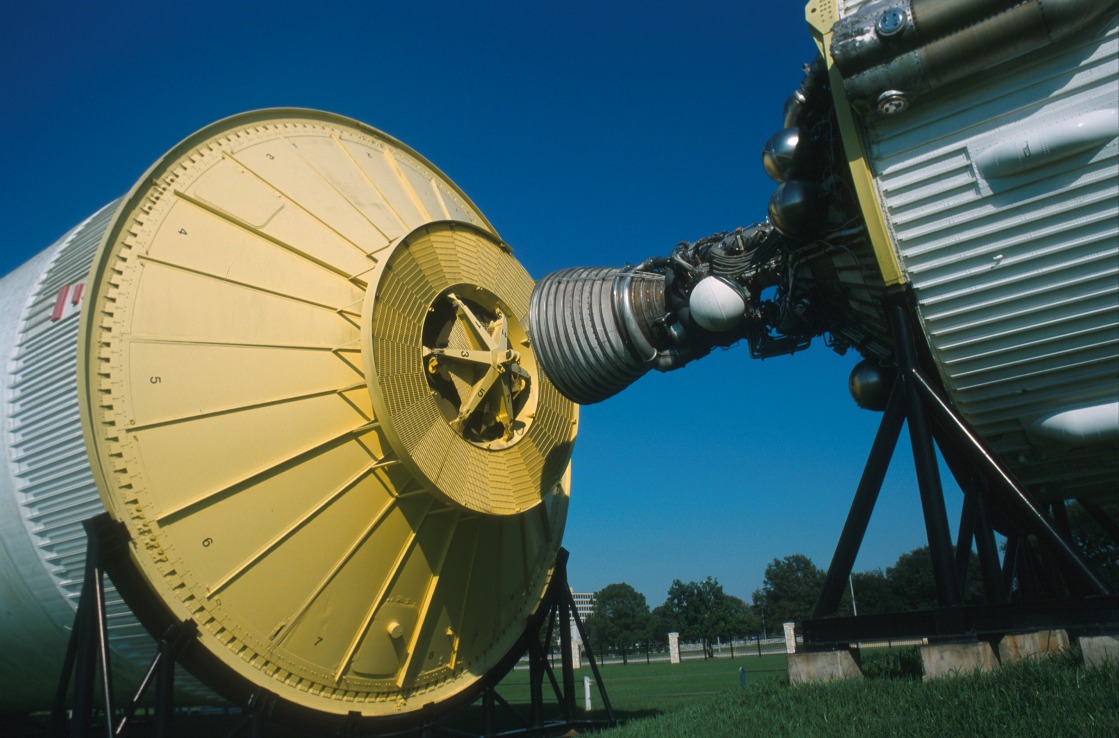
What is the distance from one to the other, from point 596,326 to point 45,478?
16.6ft

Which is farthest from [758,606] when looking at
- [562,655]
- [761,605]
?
[562,655]

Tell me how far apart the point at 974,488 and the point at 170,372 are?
249 inches

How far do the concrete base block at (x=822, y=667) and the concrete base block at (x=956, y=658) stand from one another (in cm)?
70

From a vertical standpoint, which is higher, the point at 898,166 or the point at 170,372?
the point at 898,166

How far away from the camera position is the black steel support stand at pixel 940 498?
5703mm

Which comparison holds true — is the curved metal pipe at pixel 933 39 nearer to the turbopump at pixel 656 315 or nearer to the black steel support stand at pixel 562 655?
the turbopump at pixel 656 315

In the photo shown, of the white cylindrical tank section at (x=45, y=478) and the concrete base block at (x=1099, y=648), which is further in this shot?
the white cylindrical tank section at (x=45, y=478)

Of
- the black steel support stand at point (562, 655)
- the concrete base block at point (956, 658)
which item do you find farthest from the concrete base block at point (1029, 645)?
the black steel support stand at point (562, 655)

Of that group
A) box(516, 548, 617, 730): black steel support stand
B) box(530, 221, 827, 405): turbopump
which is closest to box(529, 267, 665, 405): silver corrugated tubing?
box(530, 221, 827, 405): turbopump

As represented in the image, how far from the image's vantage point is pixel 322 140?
29.0ft

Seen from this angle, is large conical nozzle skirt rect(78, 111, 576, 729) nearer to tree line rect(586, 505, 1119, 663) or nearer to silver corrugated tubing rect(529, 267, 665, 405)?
silver corrugated tubing rect(529, 267, 665, 405)

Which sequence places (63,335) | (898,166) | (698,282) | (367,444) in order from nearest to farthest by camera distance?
1. (898,166)
2. (63,335)
3. (367,444)
4. (698,282)

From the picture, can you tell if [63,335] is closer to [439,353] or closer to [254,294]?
[254,294]

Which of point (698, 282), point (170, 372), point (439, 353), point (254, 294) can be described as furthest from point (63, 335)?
point (698, 282)
